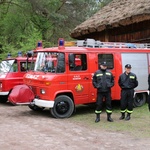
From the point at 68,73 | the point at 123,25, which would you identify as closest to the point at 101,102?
the point at 68,73

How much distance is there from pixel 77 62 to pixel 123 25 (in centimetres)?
572

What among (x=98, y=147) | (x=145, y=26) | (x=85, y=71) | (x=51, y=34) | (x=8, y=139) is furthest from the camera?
(x=51, y=34)

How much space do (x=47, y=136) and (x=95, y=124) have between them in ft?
6.50

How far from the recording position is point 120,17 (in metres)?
14.5

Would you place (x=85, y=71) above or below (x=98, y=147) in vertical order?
above

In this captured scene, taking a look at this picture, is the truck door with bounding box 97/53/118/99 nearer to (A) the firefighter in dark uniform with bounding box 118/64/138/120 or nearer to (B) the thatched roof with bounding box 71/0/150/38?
(A) the firefighter in dark uniform with bounding box 118/64/138/120

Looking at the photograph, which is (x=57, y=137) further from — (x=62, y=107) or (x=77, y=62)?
(x=77, y=62)

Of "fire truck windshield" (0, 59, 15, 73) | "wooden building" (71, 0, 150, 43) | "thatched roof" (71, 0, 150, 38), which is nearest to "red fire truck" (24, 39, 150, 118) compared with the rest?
"fire truck windshield" (0, 59, 15, 73)

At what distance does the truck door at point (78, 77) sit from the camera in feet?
30.7

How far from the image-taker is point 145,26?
46.2 ft

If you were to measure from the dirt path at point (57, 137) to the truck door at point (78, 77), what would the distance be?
41.4 inches

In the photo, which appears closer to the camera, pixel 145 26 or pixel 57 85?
pixel 57 85

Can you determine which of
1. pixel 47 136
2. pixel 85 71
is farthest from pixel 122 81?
pixel 47 136

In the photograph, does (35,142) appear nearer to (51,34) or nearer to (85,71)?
(85,71)
